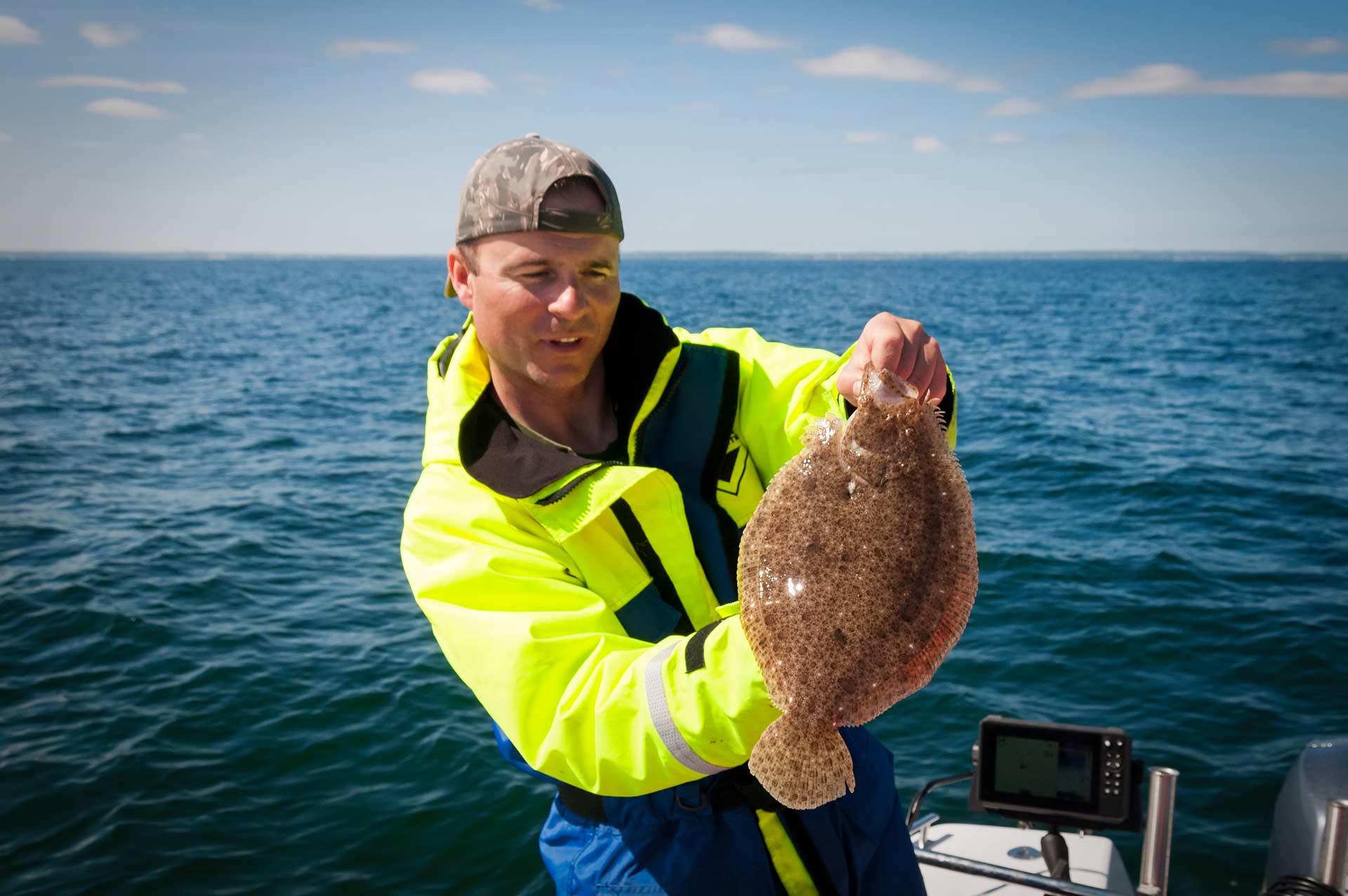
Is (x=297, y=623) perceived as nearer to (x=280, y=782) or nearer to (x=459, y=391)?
(x=280, y=782)

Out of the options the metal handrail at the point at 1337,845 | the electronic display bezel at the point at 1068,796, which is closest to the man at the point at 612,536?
the electronic display bezel at the point at 1068,796

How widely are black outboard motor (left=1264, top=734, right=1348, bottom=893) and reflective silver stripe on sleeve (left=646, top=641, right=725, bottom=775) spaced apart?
3.35m

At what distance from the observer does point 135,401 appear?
2625 centimetres

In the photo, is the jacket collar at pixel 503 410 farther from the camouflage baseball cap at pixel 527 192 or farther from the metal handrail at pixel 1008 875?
the metal handrail at pixel 1008 875

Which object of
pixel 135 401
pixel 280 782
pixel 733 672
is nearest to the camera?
pixel 733 672

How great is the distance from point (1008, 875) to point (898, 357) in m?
3.02

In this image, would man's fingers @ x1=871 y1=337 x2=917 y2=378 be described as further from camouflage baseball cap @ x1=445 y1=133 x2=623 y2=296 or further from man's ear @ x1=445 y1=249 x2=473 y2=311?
man's ear @ x1=445 y1=249 x2=473 y2=311

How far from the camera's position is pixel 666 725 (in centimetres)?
227

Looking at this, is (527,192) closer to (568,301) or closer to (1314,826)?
(568,301)

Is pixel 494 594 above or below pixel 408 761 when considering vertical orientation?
above

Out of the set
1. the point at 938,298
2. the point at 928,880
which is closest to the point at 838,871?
the point at 928,880

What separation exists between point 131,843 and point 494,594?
6.89m

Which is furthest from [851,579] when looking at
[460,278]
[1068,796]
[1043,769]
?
[1068,796]

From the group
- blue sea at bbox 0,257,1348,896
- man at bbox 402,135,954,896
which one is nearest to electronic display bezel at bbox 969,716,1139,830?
man at bbox 402,135,954,896
